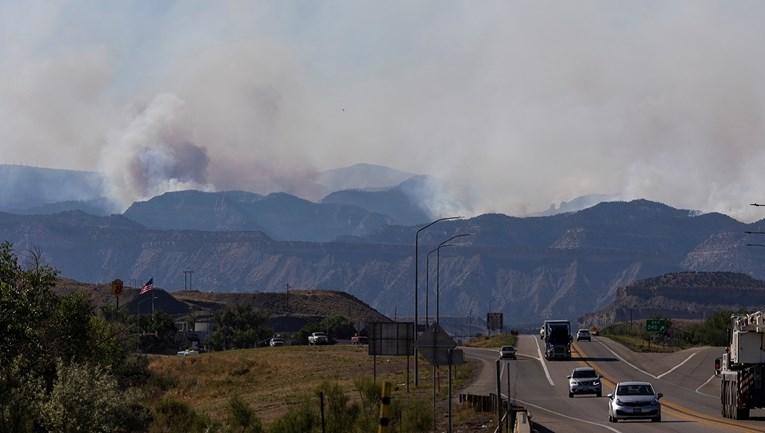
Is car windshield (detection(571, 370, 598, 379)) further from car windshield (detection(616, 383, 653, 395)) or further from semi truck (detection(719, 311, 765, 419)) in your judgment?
semi truck (detection(719, 311, 765, 419))

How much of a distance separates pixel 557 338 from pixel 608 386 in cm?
2663

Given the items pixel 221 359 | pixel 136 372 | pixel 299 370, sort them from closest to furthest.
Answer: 1. pixel 136 372
2. pixel 299 370
3. pixel 221 359

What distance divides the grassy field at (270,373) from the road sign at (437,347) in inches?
1241

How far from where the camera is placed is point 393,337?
193 ft

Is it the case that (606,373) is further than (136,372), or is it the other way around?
(606,373)

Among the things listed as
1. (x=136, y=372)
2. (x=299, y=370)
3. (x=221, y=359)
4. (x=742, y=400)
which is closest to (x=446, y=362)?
(x=742, y=400)

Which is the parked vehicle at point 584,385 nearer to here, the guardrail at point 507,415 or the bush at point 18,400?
the guardrail at point 507,415

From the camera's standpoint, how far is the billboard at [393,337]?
58.5 m

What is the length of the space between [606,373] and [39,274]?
61420mm

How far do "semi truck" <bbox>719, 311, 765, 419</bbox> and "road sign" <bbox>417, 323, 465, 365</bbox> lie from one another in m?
12.8

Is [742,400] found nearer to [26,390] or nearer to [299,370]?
[26,390]

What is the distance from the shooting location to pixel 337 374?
93.9m

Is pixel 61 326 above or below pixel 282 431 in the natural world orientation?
above

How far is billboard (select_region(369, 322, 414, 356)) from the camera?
5850 centimetres
